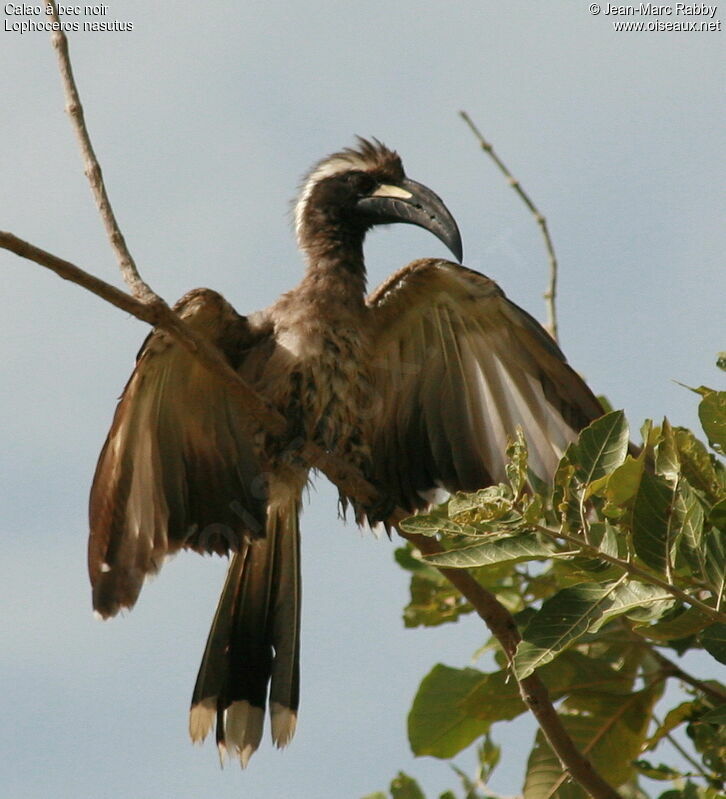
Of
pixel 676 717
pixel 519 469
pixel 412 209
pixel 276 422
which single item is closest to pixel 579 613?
pixel 519 469

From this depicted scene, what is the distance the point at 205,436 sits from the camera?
495cm

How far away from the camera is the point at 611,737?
13.0 feet

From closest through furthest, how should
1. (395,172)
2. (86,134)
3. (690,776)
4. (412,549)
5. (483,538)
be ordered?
(483,538) → (690,776) → (86,134) → (412,549) → (395,172)

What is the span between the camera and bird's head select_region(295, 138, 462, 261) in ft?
17.4

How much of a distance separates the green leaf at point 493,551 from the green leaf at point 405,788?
158 centimetres

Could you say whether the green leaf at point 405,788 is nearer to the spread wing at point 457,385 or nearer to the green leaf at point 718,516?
the spread wing at point 457,385

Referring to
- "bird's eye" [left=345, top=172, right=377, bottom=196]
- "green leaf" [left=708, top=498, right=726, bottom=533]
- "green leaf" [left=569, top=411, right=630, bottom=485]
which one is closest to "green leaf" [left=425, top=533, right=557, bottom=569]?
"green leaf" [left=569, top=411, right=630, bottom=485]

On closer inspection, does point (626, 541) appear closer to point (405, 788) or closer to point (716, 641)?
point (716, 641)

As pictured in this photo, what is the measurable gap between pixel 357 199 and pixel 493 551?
309 centimetres

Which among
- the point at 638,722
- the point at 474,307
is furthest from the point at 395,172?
the point at 638,722

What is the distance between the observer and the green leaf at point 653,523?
8.54 ft

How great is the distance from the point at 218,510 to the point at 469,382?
122 cm

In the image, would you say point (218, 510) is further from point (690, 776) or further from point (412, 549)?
point (690, 776)

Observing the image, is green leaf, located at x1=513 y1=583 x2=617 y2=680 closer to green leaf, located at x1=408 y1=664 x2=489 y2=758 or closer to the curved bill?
green leaf, located at x1=408 y1=664 x2=489 y2=758
